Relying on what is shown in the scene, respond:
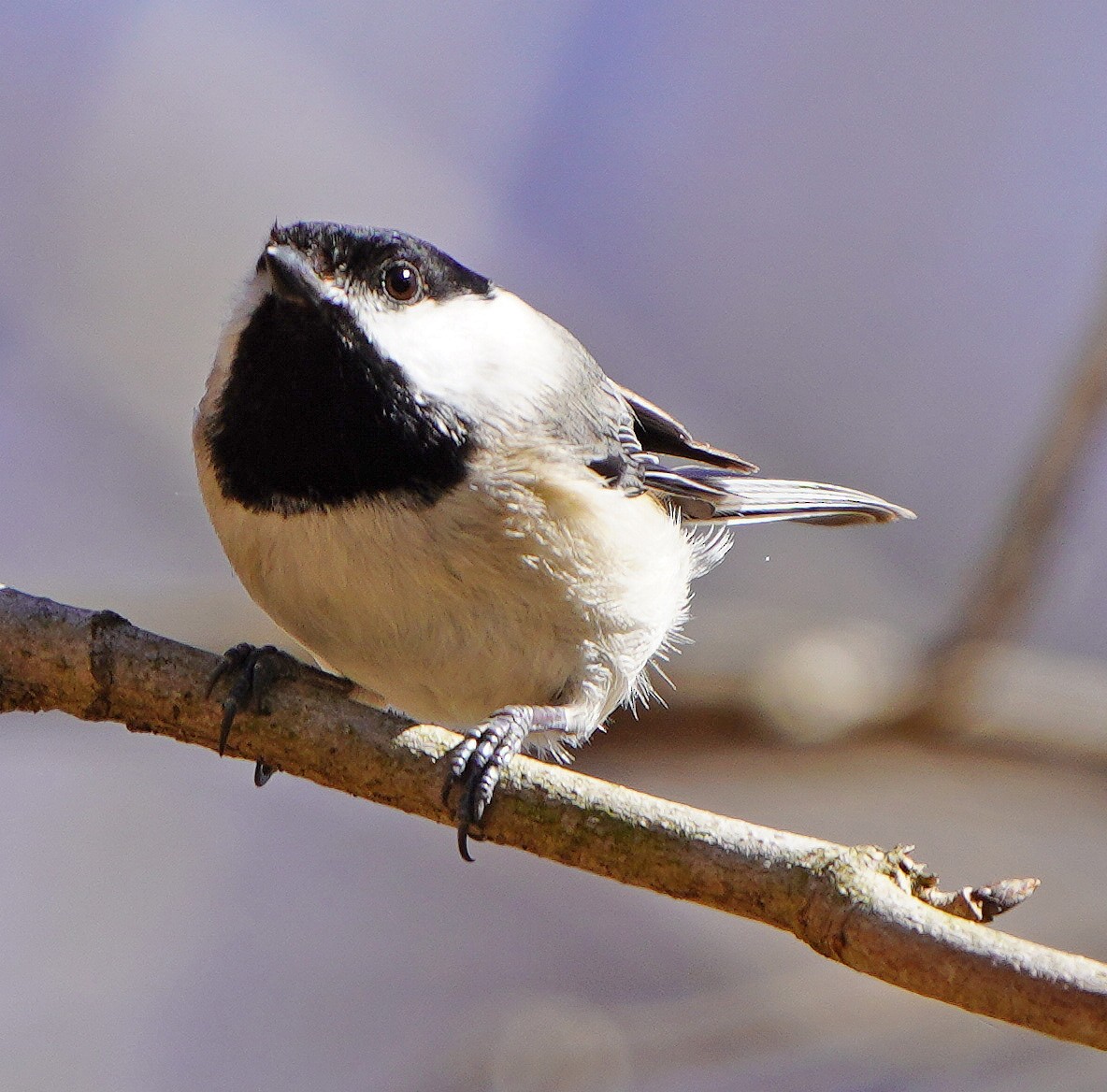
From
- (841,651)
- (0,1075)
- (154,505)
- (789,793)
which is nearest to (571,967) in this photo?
(789,793)

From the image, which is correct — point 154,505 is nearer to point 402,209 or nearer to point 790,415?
point 402,209

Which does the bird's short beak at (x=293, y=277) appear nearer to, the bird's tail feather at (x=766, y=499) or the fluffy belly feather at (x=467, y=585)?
the fluffy belly feather at (x=467, y=585)

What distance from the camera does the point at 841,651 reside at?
2678mm

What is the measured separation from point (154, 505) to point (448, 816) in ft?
6.94

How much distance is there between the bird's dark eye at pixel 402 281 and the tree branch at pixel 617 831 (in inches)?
20.5

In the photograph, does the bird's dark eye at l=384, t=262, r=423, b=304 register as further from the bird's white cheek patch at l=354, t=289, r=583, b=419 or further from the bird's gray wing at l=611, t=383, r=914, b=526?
the bird's gray wing at l=611, t=383, r=914, b=526

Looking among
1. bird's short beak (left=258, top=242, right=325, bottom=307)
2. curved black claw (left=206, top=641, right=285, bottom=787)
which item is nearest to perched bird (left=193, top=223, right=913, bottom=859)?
bird's short beak (left=258, top=242, right=325, bottom=307)

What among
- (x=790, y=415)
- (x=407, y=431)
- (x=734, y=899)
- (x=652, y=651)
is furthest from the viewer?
(x=790, y=415)

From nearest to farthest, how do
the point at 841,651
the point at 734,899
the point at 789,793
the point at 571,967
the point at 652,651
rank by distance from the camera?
1. the point at 734,899
2. the point at 652,651
3. the point at 841,651
4. the point at 789,793
5. the point at 571,967

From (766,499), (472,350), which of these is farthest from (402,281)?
(766,499)

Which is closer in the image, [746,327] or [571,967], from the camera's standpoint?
[571,967]

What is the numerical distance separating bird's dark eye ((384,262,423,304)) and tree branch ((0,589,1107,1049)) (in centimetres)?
52

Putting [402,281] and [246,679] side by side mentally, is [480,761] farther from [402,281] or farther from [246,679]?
[402,281]

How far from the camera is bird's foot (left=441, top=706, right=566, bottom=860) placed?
4.89ft
